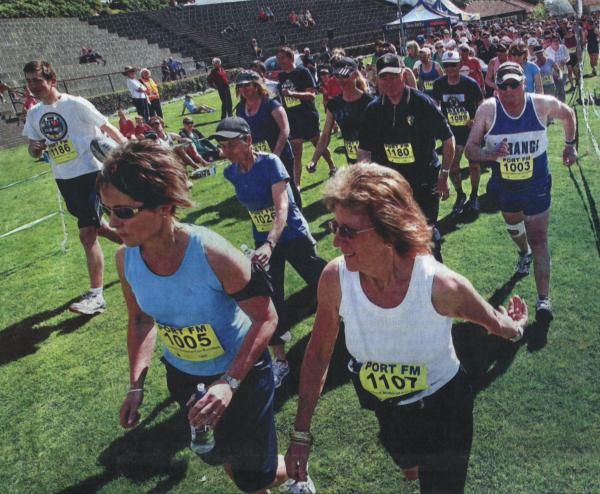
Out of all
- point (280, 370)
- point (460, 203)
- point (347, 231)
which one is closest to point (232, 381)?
point (347, 231)

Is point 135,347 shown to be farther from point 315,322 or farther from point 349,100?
point 349,100

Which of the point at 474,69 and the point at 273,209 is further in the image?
the point at 474,69

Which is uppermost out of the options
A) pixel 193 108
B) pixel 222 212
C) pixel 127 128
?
pixel 193 108

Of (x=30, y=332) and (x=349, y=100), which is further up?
(x=349, y=100)

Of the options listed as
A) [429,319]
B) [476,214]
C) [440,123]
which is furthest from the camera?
[476,214]

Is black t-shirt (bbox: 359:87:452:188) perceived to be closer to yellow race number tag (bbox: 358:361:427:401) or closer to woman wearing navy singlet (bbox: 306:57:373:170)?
woman wearing navy singlet (bbox: 306:57:373:170)

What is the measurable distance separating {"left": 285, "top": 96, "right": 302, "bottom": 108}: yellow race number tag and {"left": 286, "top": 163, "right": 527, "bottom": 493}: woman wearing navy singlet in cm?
683

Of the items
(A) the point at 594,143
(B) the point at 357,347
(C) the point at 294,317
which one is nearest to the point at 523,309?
(B) the point at 357,347

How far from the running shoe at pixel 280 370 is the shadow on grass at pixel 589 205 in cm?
370

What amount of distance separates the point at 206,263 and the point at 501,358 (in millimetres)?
2770

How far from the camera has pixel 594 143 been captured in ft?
29.8

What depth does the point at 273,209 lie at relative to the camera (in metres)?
4.18

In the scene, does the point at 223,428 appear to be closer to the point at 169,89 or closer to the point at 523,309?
the point at 523,309

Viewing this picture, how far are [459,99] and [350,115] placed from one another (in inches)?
86.9
